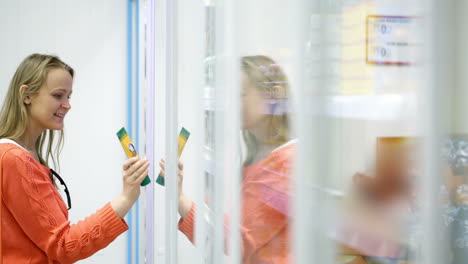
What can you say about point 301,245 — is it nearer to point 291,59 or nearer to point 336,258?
point 336,258

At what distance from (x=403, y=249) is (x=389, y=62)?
120 mm

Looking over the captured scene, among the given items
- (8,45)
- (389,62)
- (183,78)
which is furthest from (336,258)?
→ (8,45)

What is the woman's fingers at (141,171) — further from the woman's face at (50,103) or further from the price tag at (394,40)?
the price tag at (394,40)

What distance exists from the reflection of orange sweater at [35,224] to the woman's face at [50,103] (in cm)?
15

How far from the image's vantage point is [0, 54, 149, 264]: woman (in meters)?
1.34

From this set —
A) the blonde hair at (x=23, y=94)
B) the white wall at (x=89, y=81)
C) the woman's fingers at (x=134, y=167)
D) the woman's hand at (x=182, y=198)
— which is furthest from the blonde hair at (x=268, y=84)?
the white wall at (x=89, y=81)

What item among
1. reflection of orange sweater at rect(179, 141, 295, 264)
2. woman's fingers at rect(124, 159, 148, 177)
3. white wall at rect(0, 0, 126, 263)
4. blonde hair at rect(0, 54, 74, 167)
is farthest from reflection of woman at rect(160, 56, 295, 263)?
white wall at rect(0, 0, 126, 263)

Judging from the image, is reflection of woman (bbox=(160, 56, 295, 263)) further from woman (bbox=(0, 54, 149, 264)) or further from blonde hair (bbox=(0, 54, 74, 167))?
blonde hair (bbox=(0, 54, 74, 167))

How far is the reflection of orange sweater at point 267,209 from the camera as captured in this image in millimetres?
484

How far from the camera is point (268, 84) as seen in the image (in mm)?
531

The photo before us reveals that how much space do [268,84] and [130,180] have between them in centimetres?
97

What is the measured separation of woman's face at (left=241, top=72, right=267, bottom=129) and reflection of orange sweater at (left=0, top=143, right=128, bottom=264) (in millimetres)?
922

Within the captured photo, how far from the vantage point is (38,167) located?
4.64 feet

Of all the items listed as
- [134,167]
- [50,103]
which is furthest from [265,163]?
[50,103]
